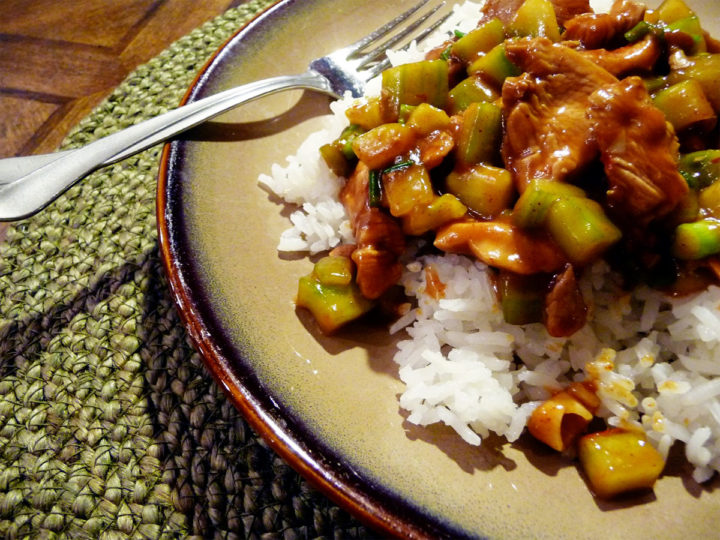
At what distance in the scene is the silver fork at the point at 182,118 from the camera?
2172 mm

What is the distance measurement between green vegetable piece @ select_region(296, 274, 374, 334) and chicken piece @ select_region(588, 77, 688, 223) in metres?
0.95

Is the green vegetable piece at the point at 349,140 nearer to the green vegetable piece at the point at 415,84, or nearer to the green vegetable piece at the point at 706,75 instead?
the green vegetable piece at the point at 415,84

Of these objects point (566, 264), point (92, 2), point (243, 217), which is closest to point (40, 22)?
point (92, 2)

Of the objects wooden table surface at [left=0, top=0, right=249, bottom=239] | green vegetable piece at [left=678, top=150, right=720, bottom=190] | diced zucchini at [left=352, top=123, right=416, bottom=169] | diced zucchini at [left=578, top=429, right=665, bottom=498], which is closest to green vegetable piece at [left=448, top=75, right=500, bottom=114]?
diced zucchini at [left=352, top=123, right=416, bottom=169]

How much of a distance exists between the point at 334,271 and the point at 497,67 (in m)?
1.07

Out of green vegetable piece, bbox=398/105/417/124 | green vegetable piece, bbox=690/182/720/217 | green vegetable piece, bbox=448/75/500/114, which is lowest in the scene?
green vegetable piece, bbox=690/182/720/217

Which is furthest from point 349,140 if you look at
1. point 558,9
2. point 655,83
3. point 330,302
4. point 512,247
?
point 655,83

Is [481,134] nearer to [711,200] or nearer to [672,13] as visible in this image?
[711,200]

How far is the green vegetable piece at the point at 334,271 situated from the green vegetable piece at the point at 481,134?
604 millimetres

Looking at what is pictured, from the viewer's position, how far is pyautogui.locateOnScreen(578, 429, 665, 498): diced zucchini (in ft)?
5.54

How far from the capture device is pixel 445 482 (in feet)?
5.61

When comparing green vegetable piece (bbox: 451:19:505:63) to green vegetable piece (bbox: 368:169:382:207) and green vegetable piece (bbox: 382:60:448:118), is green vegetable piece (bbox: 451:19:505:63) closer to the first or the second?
green vegetable piece (bbox: 382:60:448:118)

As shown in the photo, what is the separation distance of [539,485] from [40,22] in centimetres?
448

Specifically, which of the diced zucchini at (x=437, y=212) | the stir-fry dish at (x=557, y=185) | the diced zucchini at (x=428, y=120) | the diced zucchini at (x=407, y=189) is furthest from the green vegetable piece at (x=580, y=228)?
the diced zucchini at (x=428, y=120)
